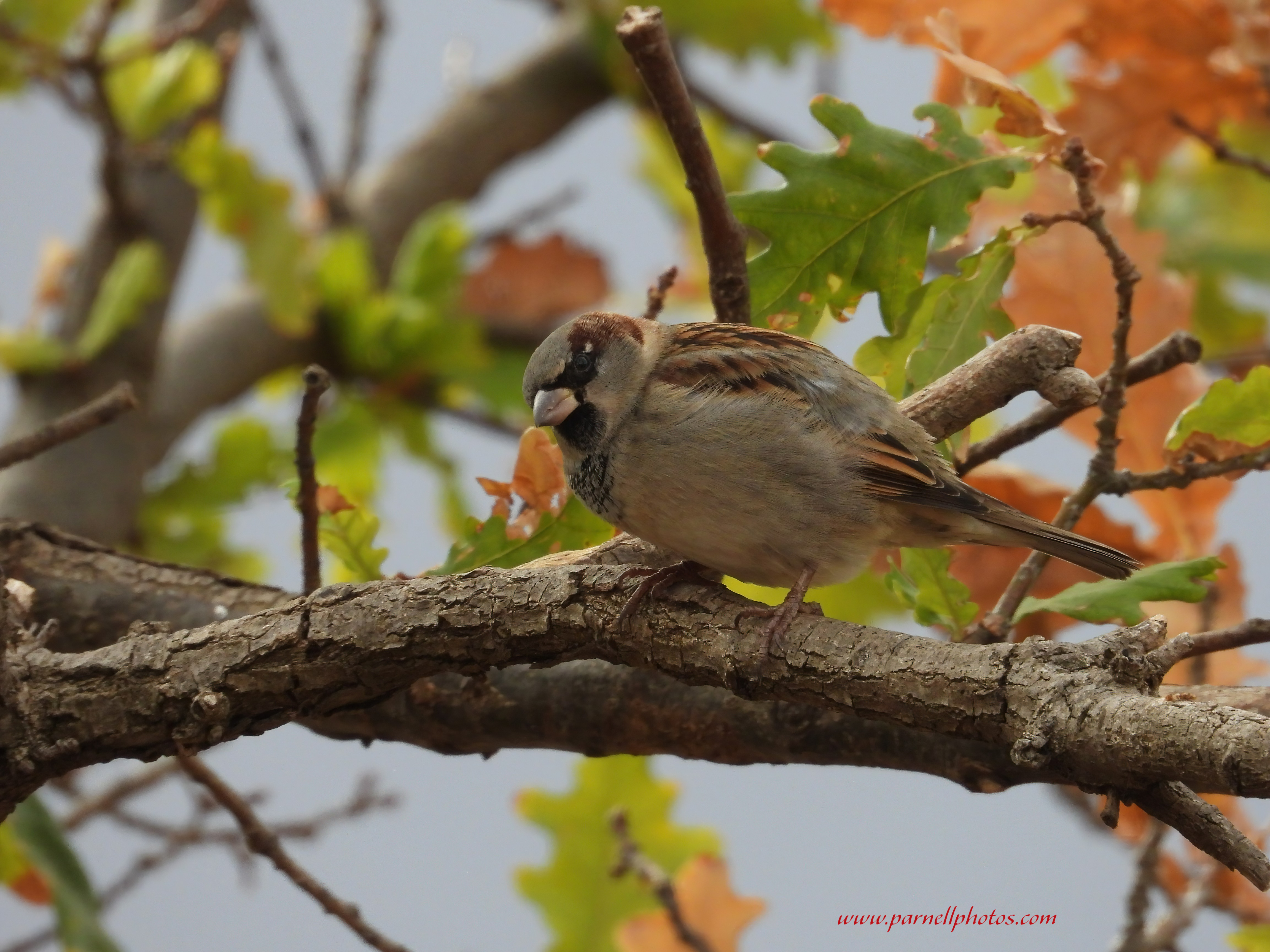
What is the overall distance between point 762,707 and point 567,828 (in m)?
0.95

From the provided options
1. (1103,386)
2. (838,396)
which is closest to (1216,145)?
(1103,386)

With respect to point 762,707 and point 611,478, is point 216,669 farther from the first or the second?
point 762,707

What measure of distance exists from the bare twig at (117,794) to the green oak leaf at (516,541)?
1.07 meters

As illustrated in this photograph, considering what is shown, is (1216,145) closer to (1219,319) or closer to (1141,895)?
(1219,319)

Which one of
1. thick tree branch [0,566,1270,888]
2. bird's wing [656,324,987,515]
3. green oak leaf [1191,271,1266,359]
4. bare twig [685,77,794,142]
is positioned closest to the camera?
thick tree branch [0,566,1270,888]

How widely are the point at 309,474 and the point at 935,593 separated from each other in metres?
0.84

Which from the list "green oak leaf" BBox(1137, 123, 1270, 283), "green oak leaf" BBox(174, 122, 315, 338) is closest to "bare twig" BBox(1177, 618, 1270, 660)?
"green oak leaf" BBox(1137, 123, 1270, 283)

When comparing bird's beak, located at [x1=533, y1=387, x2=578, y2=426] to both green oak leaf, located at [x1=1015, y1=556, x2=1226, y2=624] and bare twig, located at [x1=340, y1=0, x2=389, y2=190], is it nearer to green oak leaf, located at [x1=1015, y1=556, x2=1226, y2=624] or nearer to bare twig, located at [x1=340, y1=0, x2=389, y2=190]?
green oak leaf, located at [x1=1015, y1=556, x2=1226, y2=624]

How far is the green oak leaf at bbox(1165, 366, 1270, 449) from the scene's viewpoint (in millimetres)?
1636

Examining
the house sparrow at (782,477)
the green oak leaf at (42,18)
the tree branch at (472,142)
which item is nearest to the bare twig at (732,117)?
the tree branch at (472,142)

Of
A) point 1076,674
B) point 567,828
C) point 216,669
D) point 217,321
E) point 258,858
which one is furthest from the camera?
point 217,321

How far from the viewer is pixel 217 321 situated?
3.67 m

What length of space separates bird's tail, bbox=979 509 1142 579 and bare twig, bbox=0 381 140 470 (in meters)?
1.20

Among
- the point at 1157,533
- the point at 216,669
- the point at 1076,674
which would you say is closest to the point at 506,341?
the point at 1157,533
